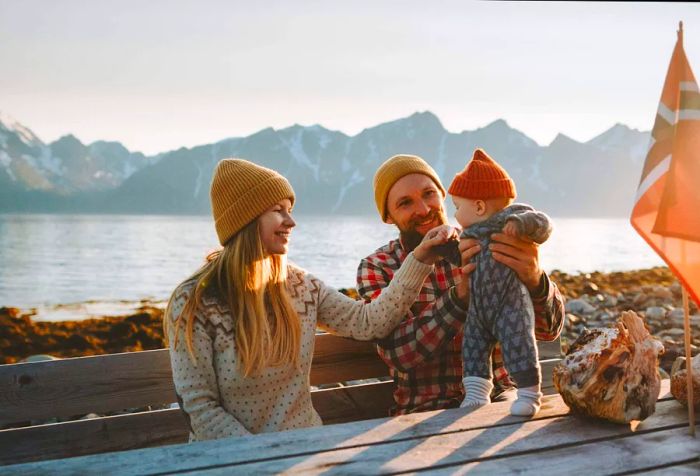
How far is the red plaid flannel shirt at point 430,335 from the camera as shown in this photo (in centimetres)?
352

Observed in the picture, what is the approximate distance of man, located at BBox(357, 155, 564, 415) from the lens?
134 inches

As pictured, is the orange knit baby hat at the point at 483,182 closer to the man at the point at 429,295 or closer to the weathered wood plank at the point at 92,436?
the man at the point at 429,295

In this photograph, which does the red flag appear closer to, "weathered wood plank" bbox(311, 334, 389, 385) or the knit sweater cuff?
the knit sweater cuff

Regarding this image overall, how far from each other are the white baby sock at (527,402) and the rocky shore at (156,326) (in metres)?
4.92

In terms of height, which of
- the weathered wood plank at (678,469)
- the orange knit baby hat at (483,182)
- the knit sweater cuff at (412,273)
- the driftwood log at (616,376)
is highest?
the orange knit baby hat at (483,182)

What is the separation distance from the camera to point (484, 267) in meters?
3.29

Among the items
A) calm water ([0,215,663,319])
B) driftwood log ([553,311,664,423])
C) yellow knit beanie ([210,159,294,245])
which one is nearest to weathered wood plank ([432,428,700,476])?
driftwood log ([553,311,664,423])

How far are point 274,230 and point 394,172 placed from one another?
933mm

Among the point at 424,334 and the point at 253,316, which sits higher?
the point at 253,316

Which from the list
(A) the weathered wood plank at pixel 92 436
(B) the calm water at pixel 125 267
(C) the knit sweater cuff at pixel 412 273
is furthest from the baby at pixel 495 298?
(B) the calm water at pixel 125 267

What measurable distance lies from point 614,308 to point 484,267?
10730 mm

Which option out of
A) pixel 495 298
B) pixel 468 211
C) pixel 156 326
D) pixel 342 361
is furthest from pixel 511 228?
pixel 156 326

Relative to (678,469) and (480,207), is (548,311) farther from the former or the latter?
(678,469)

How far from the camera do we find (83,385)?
3.46m
